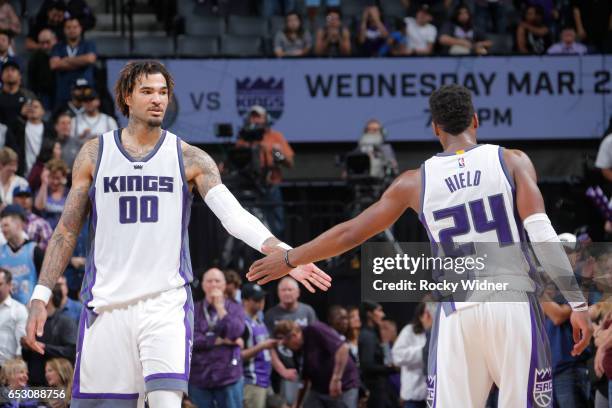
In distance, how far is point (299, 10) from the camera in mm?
17172

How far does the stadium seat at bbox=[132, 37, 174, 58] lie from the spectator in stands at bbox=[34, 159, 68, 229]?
4.70m

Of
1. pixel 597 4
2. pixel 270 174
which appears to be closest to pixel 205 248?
pixel 270 174

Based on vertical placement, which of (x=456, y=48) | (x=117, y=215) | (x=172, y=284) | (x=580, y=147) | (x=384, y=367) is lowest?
(x=384, y=367)

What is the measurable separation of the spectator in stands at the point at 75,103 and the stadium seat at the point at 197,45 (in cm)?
305

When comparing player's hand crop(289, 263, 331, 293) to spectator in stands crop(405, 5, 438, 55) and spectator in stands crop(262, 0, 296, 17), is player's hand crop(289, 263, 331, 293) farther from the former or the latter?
spectator in stands crop(262, 0, 296, 17)

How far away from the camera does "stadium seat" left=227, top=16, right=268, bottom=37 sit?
1700 cm

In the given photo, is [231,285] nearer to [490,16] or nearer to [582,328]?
[582,328]

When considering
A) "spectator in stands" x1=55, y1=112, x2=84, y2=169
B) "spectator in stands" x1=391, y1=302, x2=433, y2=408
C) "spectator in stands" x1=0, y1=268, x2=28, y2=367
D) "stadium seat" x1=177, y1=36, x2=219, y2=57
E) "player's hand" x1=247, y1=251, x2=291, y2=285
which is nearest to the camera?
"player's hand" x1=247, y1=251, x2=291, y2=285

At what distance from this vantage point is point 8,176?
40.4ft

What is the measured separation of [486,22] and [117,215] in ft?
40.2

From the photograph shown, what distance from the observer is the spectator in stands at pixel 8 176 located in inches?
481

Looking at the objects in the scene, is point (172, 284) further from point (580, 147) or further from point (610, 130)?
point (580, 147)

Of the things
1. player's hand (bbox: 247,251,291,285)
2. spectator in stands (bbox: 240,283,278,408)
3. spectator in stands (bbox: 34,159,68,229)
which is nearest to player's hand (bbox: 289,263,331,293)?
player's hand (bbox: 247,251,291,285)

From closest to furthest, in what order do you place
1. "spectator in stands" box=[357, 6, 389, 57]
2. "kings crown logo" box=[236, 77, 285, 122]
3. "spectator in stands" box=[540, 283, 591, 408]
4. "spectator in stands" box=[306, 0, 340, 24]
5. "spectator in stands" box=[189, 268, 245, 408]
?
"spectator in stands" box=[540, 283, 591, 408], "spectator in stands" box=[189, 268, 245, 408], "kings crown logo" box=[236, 77, 285, 122], "spectator in stands" box=[357, 6, 389, 57], "spectator in stands" box=[306, 0, 340, 24]
